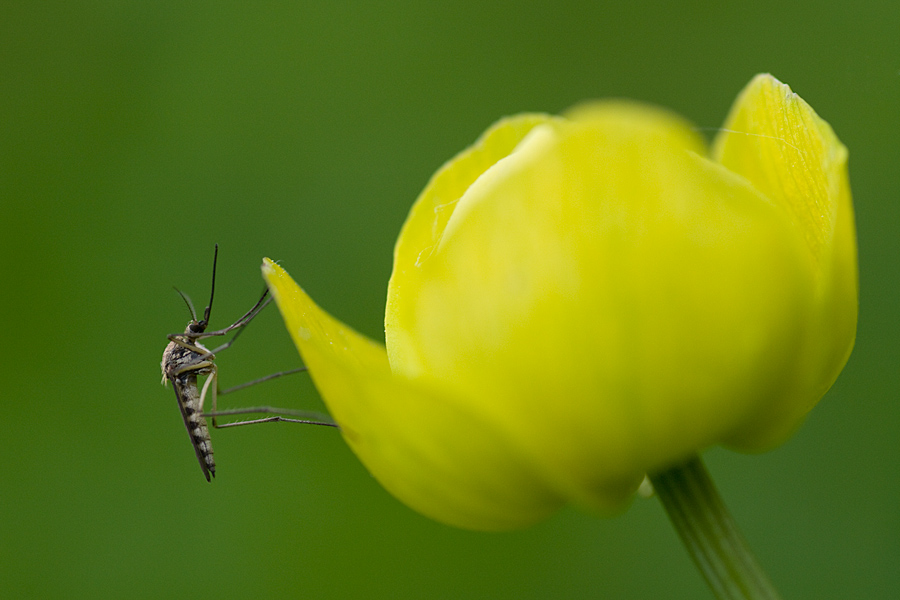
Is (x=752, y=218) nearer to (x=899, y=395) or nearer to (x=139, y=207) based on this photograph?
(x=899, y=395)

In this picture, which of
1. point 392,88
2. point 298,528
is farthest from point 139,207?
point 298,528

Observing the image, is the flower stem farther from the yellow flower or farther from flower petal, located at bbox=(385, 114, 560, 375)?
flower petal, located at bbox=(385, 114, 560, 375)

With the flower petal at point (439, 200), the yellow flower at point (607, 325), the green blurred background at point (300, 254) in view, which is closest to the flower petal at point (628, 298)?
the yellow flower at point (607, 325)

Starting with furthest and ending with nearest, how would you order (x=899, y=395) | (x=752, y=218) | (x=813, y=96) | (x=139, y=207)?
(x=139, y=207) → (x=813, y=96) → (x=899, y=395) → (x=752, y=218)

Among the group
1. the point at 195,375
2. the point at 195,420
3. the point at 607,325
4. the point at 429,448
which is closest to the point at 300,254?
the point at 195,375

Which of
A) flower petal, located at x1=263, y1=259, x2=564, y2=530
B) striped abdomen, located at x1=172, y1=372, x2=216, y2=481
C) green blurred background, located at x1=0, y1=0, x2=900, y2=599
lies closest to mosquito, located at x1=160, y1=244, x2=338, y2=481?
striped abdomen, located at x1=172, y1=372, x2=216, y2=481

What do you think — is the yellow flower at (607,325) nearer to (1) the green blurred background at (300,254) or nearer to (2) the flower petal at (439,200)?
(2) the flower petal at (439,200)

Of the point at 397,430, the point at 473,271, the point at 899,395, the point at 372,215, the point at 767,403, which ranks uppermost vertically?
the point at 372,215
